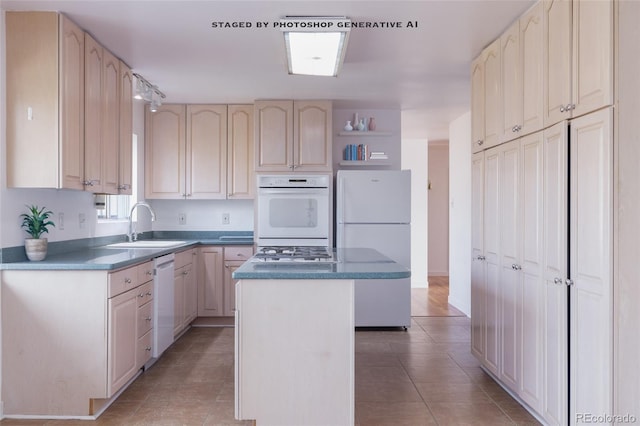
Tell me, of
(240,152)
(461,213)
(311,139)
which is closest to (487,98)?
(311,139)

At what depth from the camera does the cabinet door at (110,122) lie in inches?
124

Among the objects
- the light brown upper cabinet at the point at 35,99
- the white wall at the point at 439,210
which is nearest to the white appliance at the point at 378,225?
the light brown upper cabinet at the point at 35,99

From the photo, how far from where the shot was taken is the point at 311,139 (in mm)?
4582

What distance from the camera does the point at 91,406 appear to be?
2533 millimetres

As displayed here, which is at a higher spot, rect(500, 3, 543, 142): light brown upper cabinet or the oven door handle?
rect(500, 3, 543, 142): light brown upper cabinet

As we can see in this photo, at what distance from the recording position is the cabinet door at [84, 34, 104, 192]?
2.88 meters

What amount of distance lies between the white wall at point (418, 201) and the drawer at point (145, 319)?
465 cm

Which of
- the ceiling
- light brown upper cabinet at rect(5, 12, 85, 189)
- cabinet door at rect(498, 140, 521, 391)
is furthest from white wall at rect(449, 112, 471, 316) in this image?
light brown upper cabinet at rect(5, 12, 85, 189)

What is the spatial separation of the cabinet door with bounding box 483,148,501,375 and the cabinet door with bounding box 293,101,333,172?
1.87 m

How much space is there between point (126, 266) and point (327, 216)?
7.36ft

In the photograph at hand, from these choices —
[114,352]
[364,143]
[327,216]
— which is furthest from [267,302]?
[364,143]

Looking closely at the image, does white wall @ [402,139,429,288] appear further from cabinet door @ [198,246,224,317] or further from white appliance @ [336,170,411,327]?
cabinet door @ [198,246,224,317]

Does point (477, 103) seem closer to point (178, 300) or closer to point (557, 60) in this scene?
point (557, 60)

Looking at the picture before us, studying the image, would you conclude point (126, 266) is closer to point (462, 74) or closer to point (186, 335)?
point (186, 335)
